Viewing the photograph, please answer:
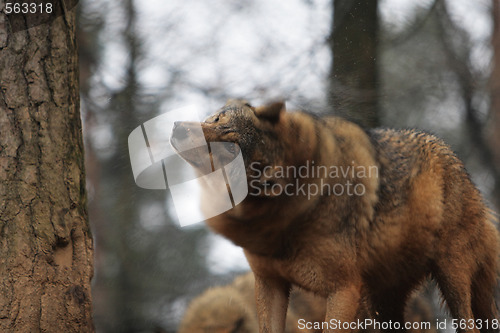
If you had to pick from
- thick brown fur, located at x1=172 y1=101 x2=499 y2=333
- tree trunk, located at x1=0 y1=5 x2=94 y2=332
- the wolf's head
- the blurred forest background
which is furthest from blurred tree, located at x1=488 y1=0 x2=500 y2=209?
tree trunk, located at x1=0 y1=5 x2=94 y2=332

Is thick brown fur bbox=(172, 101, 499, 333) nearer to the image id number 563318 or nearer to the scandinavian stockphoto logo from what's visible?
the scandinavian stockphoto logo

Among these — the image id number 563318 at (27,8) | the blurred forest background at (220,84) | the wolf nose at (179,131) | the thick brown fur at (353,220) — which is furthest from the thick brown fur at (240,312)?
the image id number 563318 at (27,8)

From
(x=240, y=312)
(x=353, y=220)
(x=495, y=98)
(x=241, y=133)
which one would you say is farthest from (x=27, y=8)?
(x=495, y=98)

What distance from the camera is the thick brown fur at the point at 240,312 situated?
222 inches

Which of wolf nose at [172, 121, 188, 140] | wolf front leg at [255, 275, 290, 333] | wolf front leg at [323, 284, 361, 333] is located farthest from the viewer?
wolf front leg at [255, 275, 290, 333]

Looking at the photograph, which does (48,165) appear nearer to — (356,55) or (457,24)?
(356,55)

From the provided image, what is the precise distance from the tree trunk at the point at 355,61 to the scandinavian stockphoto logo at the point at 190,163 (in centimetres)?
121

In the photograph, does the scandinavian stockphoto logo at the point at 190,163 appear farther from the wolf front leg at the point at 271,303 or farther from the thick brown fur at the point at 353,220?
the wolf front leg at the point at 271,303

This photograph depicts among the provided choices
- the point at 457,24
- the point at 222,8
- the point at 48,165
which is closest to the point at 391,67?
the point at 457,24

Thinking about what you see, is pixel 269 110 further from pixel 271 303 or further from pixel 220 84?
pixel 271 303

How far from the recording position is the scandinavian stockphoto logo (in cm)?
334

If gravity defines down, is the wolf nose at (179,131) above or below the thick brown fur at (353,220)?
above

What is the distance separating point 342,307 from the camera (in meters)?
3.88

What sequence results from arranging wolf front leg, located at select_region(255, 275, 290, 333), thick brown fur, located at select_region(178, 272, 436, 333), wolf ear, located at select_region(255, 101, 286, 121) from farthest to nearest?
thick brown fur, located at select_region(178, 272, 436, 333) < wolf front leg, located at select_region(255, 275, 290, 333) < wolf ear, located at select_region(255, 101, 286, 121)
